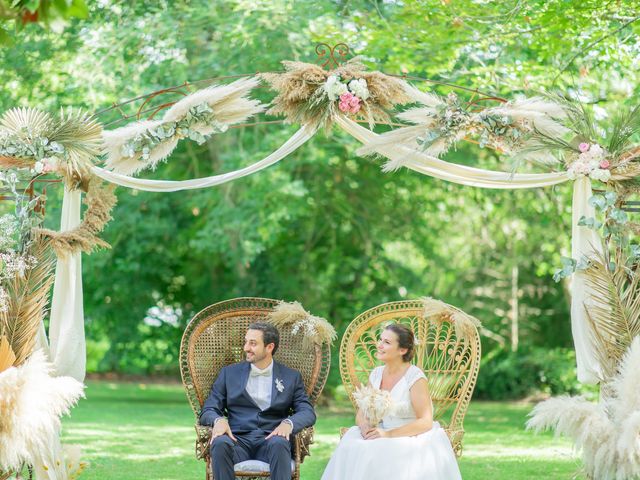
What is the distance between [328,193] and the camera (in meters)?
12.8

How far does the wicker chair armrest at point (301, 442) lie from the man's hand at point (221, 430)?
0.35m

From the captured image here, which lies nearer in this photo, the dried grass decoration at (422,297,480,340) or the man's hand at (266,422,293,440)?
the man's hand at (266,422,293,440)

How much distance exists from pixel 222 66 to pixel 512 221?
6.16 m

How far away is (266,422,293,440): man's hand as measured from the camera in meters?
5.18

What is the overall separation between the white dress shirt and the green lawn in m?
1.98

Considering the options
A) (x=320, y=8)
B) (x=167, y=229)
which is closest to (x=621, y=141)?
(x=320, y=8)

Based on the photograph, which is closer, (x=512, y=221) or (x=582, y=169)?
(x=582, y=169)

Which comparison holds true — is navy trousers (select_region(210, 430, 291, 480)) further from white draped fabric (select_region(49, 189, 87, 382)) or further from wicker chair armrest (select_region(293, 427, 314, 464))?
white draped fabric (select_region(49, 189, 87, 382))

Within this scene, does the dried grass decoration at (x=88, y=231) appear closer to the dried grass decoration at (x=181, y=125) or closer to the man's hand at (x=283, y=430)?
the dried grass decoration at (x=181, y=125)

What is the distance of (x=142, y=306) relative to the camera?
14.0m

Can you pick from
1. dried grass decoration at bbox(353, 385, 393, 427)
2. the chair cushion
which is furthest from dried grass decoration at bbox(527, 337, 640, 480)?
the chair cushion

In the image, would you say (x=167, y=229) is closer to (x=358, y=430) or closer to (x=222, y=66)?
(x=222, y=66)

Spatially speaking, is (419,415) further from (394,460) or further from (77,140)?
(77,140)

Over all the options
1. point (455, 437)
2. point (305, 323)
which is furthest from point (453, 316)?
point (305, 323)
